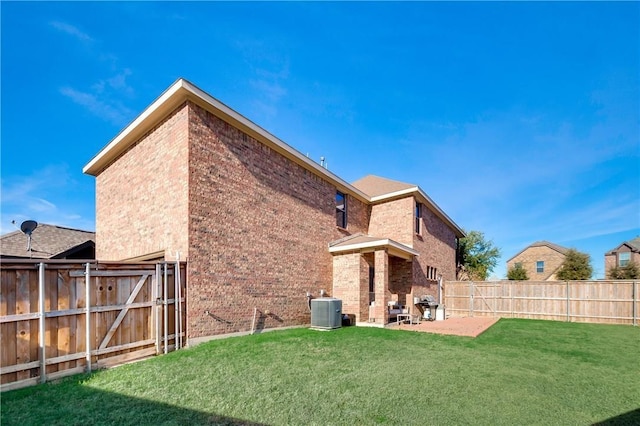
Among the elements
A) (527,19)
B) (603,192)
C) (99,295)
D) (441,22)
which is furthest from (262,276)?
(603,192)

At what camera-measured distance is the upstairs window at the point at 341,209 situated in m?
14.2

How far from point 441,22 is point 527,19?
247 cm

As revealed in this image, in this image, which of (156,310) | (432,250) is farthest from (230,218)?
(432,250)

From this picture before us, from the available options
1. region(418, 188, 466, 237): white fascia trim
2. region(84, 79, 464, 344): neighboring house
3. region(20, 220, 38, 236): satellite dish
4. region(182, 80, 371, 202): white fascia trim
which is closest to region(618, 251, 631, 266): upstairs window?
region(418, 188, 466, 237): white fascia trim

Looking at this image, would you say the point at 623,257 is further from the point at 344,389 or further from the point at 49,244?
the point at 49,244

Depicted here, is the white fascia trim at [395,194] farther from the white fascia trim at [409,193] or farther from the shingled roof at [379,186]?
the shingled roof at [379,186]

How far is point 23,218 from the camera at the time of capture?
32.7ft

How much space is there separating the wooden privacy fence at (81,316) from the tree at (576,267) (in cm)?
3104

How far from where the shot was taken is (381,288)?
11742 millimetres

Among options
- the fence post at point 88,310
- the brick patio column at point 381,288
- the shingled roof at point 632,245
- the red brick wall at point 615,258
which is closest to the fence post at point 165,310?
the fence post at point 88,310

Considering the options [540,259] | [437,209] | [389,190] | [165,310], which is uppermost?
[389,190]

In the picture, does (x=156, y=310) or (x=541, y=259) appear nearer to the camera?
(x=156, y=310)

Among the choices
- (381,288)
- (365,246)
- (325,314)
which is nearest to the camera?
(325,314)

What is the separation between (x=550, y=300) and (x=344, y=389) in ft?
52.2
